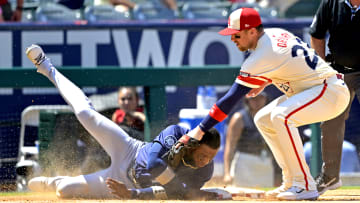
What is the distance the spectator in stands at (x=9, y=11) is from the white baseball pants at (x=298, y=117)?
468 cm

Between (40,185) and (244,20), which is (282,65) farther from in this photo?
(40,185)

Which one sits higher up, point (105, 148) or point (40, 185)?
point (105, 148)

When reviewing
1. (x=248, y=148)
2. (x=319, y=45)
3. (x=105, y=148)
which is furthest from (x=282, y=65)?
(x=248, y=148)

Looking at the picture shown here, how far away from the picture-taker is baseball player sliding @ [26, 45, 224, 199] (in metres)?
5.21

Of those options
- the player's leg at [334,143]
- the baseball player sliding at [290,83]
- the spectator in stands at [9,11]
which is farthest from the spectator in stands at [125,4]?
the baseball player sliding at [290,83]

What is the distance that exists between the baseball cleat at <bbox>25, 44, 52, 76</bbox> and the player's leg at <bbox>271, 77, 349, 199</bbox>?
7.36ft

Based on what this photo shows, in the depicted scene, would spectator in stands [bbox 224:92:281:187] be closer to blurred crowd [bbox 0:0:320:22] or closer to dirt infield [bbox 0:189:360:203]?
blurred crowd [bbox 0:0:320:22]

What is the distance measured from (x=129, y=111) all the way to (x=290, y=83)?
2.85m

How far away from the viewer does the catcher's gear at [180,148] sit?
4.95m

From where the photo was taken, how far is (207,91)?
7.67 meters

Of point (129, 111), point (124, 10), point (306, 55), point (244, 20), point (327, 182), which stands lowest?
point (129, 111)

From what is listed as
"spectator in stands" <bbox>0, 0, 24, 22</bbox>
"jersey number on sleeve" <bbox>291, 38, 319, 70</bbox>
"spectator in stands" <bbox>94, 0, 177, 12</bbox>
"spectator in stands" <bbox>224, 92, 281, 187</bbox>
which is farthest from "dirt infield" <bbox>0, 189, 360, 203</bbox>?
"spectator in stands" <bbox>94, 0, 177, 12</bbox>

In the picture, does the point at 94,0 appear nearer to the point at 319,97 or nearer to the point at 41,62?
the point at 41,62

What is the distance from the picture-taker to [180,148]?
5.01m
